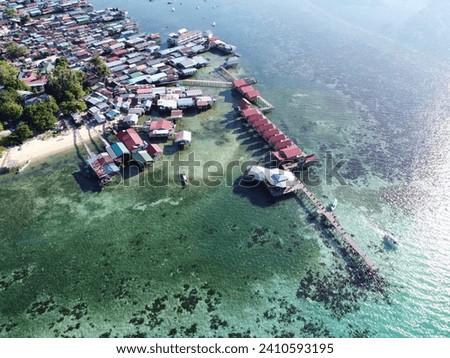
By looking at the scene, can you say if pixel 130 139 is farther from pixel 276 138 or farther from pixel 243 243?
pixel 243 243

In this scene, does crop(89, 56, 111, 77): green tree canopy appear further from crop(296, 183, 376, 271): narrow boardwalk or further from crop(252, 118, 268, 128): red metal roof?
crop(296, 183, 376, 271): narrow boardwalk

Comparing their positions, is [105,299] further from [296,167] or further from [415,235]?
[415,235]

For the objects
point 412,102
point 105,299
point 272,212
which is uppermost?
point 412,102

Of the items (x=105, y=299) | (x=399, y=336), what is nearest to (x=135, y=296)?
(x=105, y=299)

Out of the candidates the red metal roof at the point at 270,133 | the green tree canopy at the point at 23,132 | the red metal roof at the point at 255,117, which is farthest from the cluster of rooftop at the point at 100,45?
the red metal roof at the point at 270,133

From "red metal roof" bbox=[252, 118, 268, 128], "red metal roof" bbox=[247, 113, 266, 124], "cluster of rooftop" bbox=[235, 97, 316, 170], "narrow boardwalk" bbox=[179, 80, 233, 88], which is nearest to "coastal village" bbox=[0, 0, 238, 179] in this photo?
"narrow boardwalk" bbox=[179, 80, 233, 88]

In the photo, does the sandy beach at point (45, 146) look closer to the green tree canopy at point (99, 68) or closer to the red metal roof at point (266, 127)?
the green tree canopy at point (99, 68)
